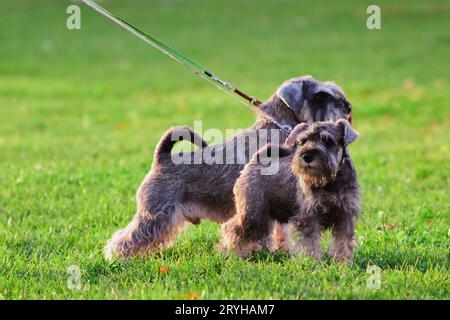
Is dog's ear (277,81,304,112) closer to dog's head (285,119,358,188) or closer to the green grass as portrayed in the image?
dog's head (285,119,358,188)

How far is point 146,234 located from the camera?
6961mm

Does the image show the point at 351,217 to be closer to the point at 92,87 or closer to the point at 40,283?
the point at 40,283

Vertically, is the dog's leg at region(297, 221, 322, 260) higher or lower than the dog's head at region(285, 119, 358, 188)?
lower

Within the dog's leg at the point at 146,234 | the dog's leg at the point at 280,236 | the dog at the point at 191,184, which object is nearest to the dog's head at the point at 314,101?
the dog at the point at 191,184

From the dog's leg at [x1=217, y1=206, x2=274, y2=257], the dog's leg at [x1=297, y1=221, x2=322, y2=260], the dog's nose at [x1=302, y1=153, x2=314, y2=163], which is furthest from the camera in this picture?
the dog's leg at [x1=217, y1=206, x2=274, y2=257]

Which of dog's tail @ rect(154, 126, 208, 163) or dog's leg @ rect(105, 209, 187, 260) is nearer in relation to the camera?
dog's leg @ rect(105, 209, 187, 260)

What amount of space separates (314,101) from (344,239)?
1404 mm

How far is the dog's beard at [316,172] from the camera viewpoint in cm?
606

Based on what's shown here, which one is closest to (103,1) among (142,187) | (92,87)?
(92,87)

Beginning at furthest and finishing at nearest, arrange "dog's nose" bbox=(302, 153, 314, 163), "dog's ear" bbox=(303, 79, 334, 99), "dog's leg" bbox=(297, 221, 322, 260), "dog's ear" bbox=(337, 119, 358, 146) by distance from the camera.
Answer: "dog's ear" bbox=(303, 79, 334, 99) < "dog's leg" bbox=(297, 221, 322, 260) < "dog's ear" bbox=(337, 119, 358, 146) < "dog's nose" bbox=(302, 153, 314, 163)

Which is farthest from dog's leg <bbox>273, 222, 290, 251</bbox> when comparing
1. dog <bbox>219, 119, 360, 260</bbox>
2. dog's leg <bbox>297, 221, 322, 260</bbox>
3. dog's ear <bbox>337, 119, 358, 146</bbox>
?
Answer: dog's ear <bbox>337, 119, 358, 146</bbox>

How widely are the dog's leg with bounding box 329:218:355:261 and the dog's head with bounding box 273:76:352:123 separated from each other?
113cm

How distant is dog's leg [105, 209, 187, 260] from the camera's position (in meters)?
→ 6.92

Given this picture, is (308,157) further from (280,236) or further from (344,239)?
(280,236)
